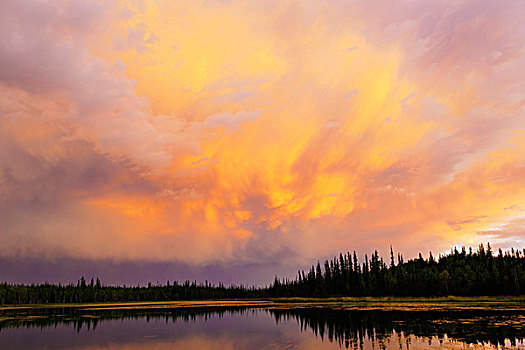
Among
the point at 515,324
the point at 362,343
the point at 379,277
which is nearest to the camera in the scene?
the point at 362,343

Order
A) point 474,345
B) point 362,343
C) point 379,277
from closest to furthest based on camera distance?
point 474,345
point 362,343
point 379,277

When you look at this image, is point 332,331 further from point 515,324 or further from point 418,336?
point 515,324

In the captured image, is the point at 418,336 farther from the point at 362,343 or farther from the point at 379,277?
the point at 379,277

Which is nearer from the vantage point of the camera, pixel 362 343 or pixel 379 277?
pixel 362 343

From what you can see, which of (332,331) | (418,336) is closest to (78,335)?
(332,331)

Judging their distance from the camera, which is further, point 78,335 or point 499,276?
point 499,276

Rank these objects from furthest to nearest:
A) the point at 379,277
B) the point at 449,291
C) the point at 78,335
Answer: the point at 379,277 → the point at 449,291 → the point at 78,335

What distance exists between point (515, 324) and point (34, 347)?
2290 inches

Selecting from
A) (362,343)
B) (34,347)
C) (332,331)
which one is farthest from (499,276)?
(34,347)

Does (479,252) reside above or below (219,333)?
above

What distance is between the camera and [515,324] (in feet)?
150

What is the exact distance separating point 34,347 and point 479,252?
206917mm

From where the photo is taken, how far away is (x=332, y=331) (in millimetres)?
48062

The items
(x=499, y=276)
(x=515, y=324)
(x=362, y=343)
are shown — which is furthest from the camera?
(x=499, y=276)
